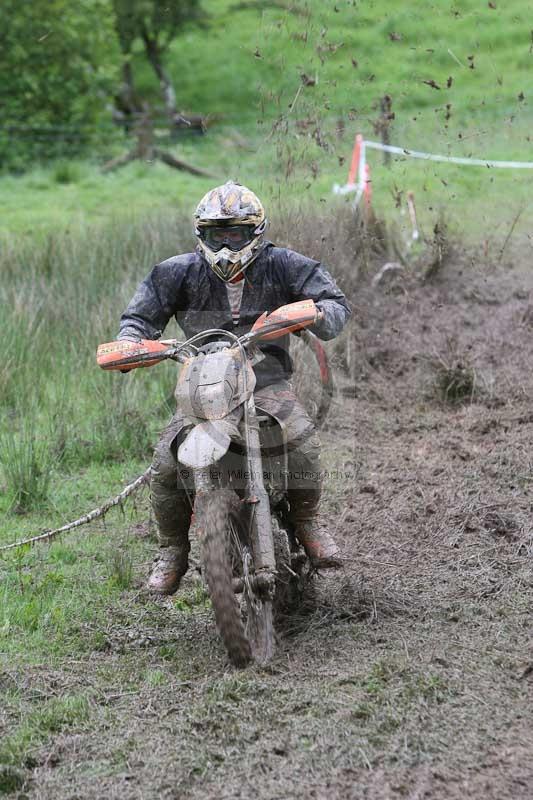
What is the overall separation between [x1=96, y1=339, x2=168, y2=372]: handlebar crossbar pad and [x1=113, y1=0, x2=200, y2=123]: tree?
23339mm

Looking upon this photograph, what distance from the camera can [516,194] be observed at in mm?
15008

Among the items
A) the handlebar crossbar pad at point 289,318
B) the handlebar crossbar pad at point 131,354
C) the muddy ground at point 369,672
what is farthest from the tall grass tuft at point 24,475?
the handlebar crossbar pad at point 289,318

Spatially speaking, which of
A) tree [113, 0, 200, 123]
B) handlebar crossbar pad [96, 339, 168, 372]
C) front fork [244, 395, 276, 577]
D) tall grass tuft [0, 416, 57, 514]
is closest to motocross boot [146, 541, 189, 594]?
front fork [244, 395, 276, 577]

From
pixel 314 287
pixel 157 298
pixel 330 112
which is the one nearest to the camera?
pixel 314 287

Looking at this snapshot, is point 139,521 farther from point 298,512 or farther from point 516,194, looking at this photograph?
point 516,194

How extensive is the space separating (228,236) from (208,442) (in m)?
1.13

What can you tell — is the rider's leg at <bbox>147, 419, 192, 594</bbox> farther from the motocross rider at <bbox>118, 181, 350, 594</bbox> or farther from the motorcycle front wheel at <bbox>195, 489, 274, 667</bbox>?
the motorcycle front wheel at <bbox>195, 489, 274, 667</bbox>

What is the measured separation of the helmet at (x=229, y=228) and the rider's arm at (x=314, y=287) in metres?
0.27

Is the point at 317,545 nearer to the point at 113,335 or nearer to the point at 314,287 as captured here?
the point at 314,287

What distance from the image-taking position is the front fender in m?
4.27

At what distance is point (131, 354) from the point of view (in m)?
4.66

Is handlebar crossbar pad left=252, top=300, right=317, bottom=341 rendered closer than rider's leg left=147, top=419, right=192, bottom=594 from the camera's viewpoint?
Yes

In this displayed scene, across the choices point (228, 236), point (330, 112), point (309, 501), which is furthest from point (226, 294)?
point (330, 112)

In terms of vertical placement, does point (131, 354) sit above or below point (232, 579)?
above
